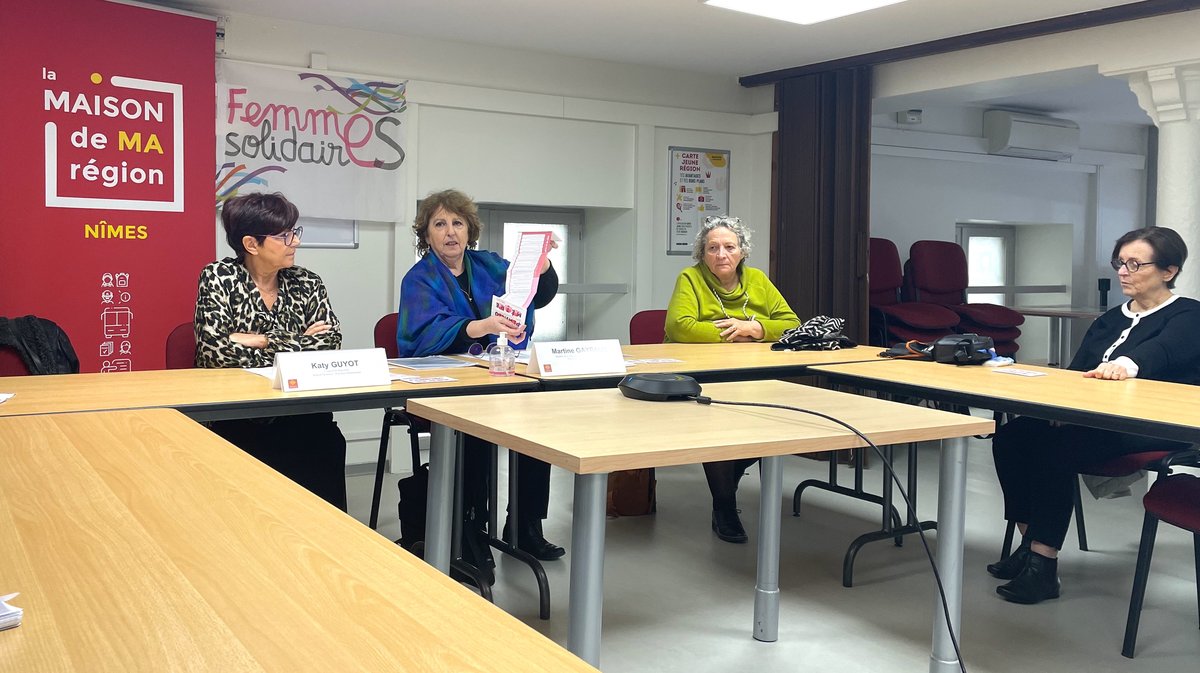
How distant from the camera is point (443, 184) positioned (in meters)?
5.30

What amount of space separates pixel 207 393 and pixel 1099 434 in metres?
2.68

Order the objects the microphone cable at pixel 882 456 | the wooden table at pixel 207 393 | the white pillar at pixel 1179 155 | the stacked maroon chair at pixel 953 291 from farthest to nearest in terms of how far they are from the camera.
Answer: the stacked maroon chair at pixel 953 291, the white pillar at pixel 1179 155, the wooden table at pixel 207 393, the microphone cable at pixel 882 456

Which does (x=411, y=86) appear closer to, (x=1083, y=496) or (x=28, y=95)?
(x=28, y=95)

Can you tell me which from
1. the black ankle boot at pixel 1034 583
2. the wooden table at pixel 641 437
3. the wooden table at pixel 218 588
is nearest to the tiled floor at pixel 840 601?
the black ankle boot at pixel 1034 583

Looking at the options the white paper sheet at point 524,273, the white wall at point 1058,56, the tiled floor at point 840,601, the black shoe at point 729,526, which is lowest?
the tiled floor at point 840,601

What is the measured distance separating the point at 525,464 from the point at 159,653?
2640 mm

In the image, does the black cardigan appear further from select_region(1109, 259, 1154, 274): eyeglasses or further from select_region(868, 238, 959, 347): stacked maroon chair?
select_region(868, 238, 959, 347): stacked maroon chair

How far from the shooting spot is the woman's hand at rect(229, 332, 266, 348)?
297 centimetres

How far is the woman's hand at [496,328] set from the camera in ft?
9.87

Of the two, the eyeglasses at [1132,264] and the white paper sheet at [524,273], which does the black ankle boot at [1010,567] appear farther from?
the white paper sheet at [524,273]

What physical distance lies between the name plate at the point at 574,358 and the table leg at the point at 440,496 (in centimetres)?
61

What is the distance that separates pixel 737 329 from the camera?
411cm

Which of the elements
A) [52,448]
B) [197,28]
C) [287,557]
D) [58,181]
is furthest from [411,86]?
[287,557]

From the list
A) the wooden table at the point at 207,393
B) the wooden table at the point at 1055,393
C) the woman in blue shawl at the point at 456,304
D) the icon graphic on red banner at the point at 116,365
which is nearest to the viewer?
the wooden table at the point at 207,393
